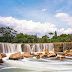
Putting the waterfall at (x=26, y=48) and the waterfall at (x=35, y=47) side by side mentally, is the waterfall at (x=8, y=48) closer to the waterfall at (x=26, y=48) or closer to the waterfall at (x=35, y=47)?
the waterfall at (x=26, y=48)

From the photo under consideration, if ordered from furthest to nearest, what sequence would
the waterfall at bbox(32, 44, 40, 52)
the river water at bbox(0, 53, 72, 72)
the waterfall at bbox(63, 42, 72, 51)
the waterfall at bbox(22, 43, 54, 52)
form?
the waterfall at bbox(63, 42, 72, 51)
the waterfall at bbox(32, 44, 40, 52)
the waterfall at bbox(22, 43, 54, 52)
the river water at bbox(0, 53, 72, 72)

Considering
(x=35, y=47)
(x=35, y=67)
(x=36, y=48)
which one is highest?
(x=35, y=47)

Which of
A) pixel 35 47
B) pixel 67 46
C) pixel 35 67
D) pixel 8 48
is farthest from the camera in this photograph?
pixel 67 46

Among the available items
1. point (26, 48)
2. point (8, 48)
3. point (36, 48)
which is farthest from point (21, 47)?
point (8, 48)

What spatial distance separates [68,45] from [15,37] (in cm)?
1999

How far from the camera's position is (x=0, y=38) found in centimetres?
4144

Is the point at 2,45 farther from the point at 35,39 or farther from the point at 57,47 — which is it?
the point at 35,39

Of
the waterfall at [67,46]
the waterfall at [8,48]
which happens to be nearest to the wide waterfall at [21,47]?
the waterfall at [8,48]

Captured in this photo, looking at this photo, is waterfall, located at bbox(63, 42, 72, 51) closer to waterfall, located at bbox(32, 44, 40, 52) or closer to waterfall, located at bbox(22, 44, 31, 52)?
waterfall, located at bbox(32, 44, 40, 52)

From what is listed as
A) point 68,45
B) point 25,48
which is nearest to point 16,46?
point 25,48

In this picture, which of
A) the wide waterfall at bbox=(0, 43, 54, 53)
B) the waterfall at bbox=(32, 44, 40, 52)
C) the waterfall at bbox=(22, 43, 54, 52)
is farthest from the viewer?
the waterfall at bbox=(32, 44, 40, 52)

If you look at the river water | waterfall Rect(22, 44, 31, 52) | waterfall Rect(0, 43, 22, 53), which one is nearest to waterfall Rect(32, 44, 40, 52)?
waterfall Rect(22, 44, 31, 52)

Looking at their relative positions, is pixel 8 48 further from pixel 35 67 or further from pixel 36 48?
pixel 35 67

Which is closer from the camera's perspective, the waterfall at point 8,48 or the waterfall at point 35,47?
the waterfall at point 8,48
